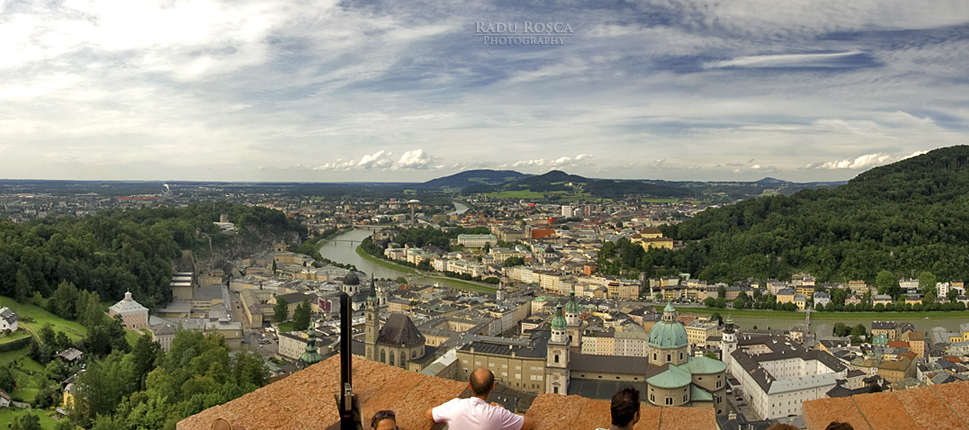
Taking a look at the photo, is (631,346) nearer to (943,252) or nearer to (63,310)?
(63,310)

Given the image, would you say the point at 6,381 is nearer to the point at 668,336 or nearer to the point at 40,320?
the point at 40,320

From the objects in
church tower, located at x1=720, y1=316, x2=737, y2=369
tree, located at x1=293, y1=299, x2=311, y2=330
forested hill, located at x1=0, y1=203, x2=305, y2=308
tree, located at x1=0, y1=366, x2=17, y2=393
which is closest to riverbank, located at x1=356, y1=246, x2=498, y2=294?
forested hill, located at x1=0, y1=203, x2=305, y2=308

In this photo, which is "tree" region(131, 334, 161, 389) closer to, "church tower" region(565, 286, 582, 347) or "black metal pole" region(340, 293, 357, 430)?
"church tower" region(565, 286, 582, 347)

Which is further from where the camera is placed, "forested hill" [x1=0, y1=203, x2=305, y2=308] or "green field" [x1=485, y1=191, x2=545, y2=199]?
"green field" [x1=485, y1=191, x2=545, y2=199]

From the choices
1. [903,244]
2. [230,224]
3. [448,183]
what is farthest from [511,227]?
[448,183]

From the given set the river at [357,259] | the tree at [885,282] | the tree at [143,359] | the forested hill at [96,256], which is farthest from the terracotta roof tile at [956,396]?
the tree at [885,282]

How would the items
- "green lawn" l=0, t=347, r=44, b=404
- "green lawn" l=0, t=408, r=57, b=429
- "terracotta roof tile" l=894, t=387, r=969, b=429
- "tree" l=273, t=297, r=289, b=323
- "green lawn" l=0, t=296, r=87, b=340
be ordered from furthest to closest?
1. "tree" l=273, t=297, r=289, b=323
2. "green lawn" l=0, t=296, r=87, b=340
3. "green lawn" l=0, t=347, r=44, b=404
4. "green lawn" l=0, t=408, r=57, b=429
5. "terracotta roof tile" l=894, t=387, r=969, b=429
